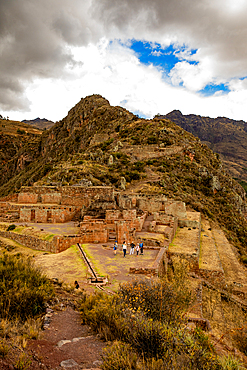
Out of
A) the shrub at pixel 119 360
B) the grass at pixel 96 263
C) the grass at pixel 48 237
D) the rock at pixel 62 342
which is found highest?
the shrub at pixel 119 360

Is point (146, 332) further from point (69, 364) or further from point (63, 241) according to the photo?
point (63, 241)

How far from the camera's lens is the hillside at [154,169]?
34.1 metres

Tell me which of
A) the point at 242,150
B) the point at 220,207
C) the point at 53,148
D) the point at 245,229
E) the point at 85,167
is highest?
the point at 242,150

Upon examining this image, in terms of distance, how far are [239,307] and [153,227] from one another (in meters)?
6.68

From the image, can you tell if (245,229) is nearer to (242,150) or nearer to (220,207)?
(220,207)

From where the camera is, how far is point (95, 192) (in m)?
21.1

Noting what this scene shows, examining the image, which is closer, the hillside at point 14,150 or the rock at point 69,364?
the rock at point 69,364

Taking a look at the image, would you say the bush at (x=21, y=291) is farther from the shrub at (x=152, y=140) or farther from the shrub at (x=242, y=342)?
the shrub at (x=152, y=140)

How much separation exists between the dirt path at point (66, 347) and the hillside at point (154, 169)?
22.0 meters

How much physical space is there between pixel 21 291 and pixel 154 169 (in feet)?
132

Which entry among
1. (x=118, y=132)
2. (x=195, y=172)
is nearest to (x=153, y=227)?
(x=195, y=172)

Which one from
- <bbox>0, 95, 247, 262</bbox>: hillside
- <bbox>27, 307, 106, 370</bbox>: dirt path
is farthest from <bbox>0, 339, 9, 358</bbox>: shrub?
<bbox>0, 95, 247, 262</bbox>: hillside

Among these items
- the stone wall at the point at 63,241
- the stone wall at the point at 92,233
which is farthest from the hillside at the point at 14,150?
the stone wall at the point at 63,241

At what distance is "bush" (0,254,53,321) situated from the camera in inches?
193
